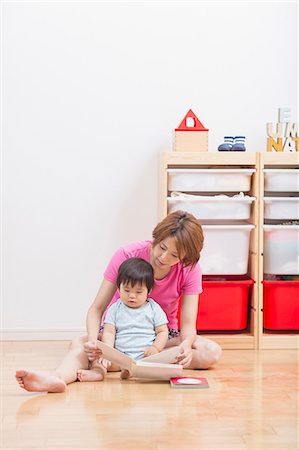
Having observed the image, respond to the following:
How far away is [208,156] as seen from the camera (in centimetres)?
328

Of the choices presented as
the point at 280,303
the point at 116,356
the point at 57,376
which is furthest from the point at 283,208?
the point at 57,376

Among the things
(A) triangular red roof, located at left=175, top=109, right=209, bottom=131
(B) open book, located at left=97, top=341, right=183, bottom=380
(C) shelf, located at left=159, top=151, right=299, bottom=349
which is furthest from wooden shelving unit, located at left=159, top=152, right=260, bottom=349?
(B) open book, located at left=97, top=341, right=183, bottom=380

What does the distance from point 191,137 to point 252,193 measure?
0.32m

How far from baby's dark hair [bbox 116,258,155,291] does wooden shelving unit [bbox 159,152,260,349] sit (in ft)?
1.59

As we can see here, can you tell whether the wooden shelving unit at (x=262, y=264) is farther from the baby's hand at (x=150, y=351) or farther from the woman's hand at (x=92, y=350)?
the woman's hand at (x=92, y=350)

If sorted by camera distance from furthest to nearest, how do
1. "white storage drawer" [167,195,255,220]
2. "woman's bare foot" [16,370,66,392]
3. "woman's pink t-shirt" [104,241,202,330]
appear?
"white storage drawer" [167,195,255,220] → "woman's pink t-shirt" [104,241,202,330] → "woman's bare foot" [16,370,66,392]

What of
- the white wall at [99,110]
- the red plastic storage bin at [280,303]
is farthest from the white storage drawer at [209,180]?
the red plastic storage bin at [280,303]

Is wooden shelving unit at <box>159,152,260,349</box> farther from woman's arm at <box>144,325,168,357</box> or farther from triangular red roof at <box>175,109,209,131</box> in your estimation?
woman's arm at <box>144,325,168,357</box>

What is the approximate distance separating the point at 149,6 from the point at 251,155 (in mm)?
769

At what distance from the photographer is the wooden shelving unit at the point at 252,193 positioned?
328cm

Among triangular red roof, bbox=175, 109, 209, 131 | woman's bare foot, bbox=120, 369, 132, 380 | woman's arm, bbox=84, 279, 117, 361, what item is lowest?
woman's bare foot, bbox=120, 369, 132, 380

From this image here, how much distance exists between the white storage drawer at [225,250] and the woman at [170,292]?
35 centimetres

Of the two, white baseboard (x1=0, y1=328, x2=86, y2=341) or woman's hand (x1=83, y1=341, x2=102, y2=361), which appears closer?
woman's hand (x1=83, y1=341, x2=102, y2=361)

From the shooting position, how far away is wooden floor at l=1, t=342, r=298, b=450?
2119 millimetres
